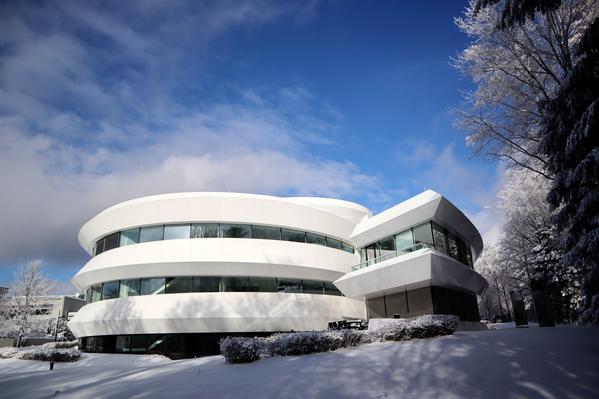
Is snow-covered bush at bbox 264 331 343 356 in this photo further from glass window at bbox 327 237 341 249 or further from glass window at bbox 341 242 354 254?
glass window at bbox 341 242 354 254

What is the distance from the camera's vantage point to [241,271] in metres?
27.0

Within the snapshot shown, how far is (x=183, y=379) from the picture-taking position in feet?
34.4

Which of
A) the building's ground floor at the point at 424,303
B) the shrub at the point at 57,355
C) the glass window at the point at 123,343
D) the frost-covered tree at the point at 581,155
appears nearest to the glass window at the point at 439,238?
the building's ground floor at the point at 424,303

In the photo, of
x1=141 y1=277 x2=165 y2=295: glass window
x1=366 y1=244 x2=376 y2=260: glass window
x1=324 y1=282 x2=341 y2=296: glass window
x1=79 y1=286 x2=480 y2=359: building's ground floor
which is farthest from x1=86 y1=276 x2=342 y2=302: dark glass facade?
x1=366 y1=244 x2=376 y2=260: glass window

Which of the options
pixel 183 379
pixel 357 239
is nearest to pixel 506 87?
pixel 357 239

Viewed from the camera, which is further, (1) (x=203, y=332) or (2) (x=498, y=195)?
(2) (x=498, y=195)

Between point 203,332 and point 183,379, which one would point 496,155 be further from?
point 203,332

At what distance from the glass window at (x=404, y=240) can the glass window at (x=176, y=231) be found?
14847mm

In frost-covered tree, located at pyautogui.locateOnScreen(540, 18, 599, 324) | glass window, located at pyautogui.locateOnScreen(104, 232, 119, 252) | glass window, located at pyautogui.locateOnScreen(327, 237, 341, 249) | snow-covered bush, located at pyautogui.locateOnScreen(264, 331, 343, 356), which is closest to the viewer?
frost-covered tree, located at pyautogui.locateOnScreen(540, 18, 599, 324)

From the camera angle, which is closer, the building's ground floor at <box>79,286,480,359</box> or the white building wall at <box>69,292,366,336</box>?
the building's ground floor at <box>79,286,480,359</box>

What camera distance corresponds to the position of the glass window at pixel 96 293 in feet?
96.4

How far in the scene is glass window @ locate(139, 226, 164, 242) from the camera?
2806cm

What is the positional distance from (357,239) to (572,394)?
68.4ft

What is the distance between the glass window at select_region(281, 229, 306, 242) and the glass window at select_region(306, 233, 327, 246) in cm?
45
